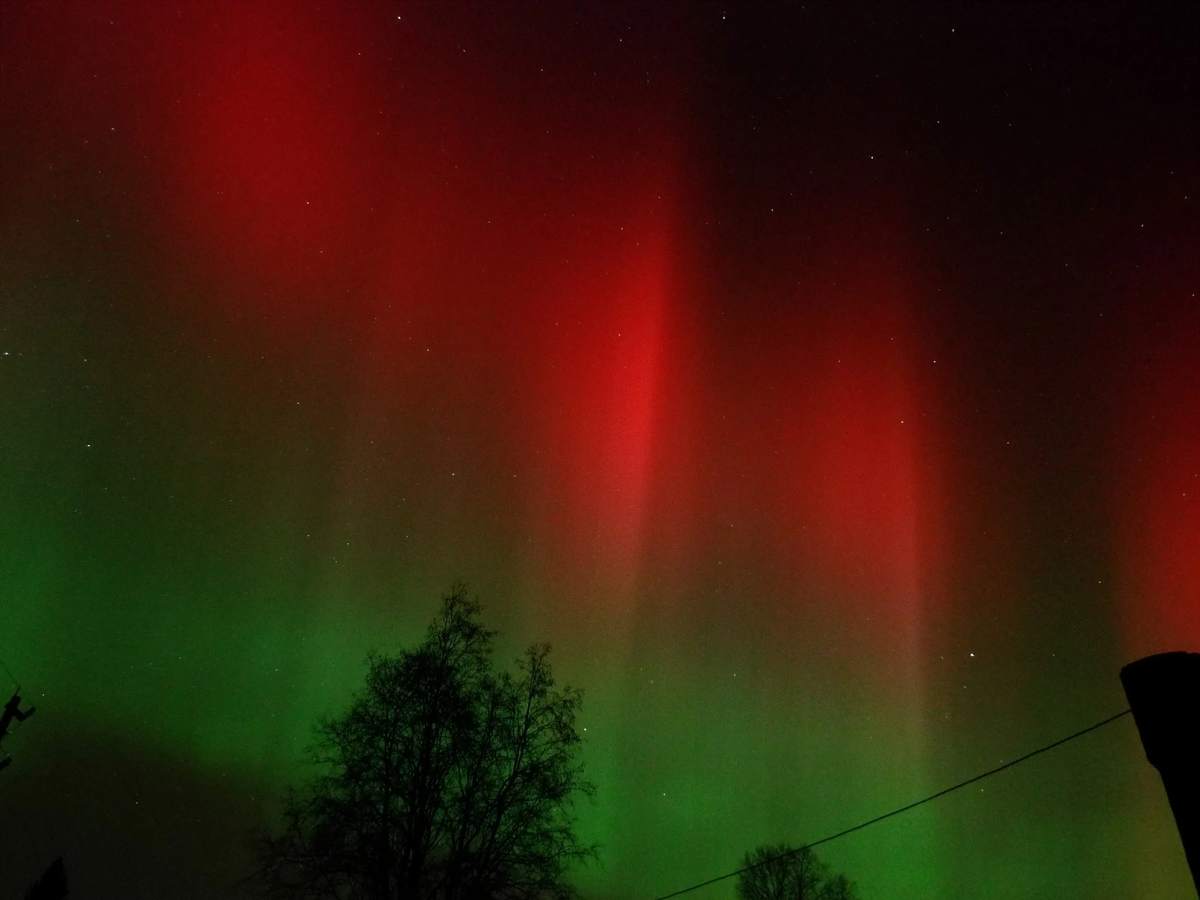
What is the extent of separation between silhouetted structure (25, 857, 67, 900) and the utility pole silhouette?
28898 mm

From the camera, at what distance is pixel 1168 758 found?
11.4 feet

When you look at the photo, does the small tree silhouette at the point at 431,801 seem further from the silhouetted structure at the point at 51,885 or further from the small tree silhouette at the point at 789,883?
the small tree silhouette at the point at 789,883

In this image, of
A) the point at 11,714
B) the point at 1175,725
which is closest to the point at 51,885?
the point at 11,714

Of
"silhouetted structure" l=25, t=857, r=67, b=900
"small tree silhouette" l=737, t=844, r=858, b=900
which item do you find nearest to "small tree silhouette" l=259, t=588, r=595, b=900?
"silhouetted structure" l=25, t=857, r=67, b=900

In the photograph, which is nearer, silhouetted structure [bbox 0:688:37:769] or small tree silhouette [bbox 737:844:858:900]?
silhouetted structure [bbox 0:688:37:769]

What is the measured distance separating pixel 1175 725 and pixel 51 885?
29343 mm

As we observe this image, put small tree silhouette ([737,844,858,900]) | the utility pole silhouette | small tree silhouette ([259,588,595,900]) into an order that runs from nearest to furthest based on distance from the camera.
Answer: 1. the utility pole silhouette
2. small tree silhouette ([259,588,595,900])
3. small tree silhouette ([737,844,858,900])

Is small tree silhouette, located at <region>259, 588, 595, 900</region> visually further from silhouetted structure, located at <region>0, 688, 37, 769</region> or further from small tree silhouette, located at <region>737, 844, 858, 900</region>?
small tree silhouette, located at <region>737, 844, 858, 900</region>

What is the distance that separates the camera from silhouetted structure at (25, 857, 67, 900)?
21828 millimetres

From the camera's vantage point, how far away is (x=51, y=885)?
22.2m

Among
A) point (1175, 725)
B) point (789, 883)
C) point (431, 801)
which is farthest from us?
point (789, 883)

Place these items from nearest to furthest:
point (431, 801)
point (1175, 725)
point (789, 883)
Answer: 1. point (1175, 725)
2. point (431, 801)
3. point (789, 883)

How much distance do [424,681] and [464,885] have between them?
4.85 m

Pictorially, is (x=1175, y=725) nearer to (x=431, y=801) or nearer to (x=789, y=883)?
(x=431, y=801)
